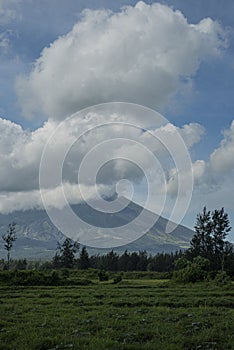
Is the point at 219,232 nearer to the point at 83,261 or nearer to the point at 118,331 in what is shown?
the point at 83,261

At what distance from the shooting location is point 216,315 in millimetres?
18391

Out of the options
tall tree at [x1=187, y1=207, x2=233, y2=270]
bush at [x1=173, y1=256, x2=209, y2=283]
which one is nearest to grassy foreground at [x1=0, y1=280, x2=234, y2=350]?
bush at [x1=173, y1=256, x2=209, y2=283]

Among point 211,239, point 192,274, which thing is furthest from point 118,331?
point 211,239

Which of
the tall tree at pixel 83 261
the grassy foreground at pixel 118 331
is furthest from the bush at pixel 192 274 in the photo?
the tall tree at pixel 83 261

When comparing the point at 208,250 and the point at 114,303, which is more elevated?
the point at 208,250

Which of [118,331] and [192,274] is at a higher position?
[192,274]

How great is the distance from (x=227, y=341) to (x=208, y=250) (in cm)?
8657

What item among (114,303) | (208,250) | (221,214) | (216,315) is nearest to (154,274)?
(208,250)

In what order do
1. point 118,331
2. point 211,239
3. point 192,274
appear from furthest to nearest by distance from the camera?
point 211,239 → point 192,274 → point 118,331

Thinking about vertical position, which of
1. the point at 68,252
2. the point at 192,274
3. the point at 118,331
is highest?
the point at 68,252

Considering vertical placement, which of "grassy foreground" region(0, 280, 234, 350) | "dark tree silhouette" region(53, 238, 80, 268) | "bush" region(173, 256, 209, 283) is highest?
"dark tree silhouette" region(53, 238, 80, 268)

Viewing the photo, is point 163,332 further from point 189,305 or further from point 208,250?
point 208,250

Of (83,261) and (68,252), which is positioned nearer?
(68,252)

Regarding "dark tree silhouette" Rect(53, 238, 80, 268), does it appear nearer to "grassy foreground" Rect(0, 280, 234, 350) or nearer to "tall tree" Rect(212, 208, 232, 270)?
"tall tree" Rect(212, 208, 232, 270)
